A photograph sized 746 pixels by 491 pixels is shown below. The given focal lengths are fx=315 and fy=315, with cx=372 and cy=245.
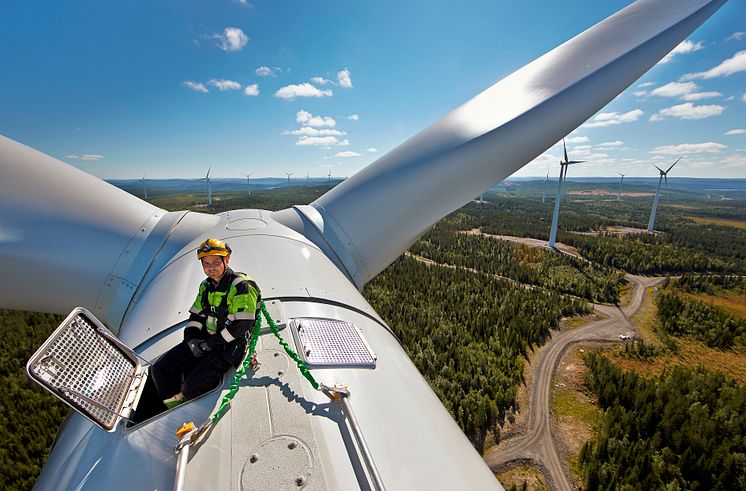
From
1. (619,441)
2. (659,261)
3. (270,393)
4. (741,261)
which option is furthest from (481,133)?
(741,261)

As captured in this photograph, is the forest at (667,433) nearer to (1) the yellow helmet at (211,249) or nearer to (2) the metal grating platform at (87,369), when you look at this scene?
(1) the yellow helmet at (211,249)

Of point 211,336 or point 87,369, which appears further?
point 211,336

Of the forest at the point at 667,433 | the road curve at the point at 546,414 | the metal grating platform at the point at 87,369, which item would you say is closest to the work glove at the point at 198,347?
the metal grating platform at the point at 87,369

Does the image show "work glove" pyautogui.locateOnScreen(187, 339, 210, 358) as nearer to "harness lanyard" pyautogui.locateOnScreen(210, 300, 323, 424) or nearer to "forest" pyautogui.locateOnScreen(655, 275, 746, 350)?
"harness lanyard" pyautogui.locateOnScreen(210, 300, 323, 424)

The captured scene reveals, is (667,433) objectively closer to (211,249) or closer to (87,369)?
(211,249)

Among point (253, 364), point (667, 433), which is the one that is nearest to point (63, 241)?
point (253, 364)

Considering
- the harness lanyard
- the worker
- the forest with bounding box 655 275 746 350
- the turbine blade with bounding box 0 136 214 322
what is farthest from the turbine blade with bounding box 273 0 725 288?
the forest with bounding box 655 275 746 350

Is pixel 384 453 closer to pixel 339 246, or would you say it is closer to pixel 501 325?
pixel 339 246
